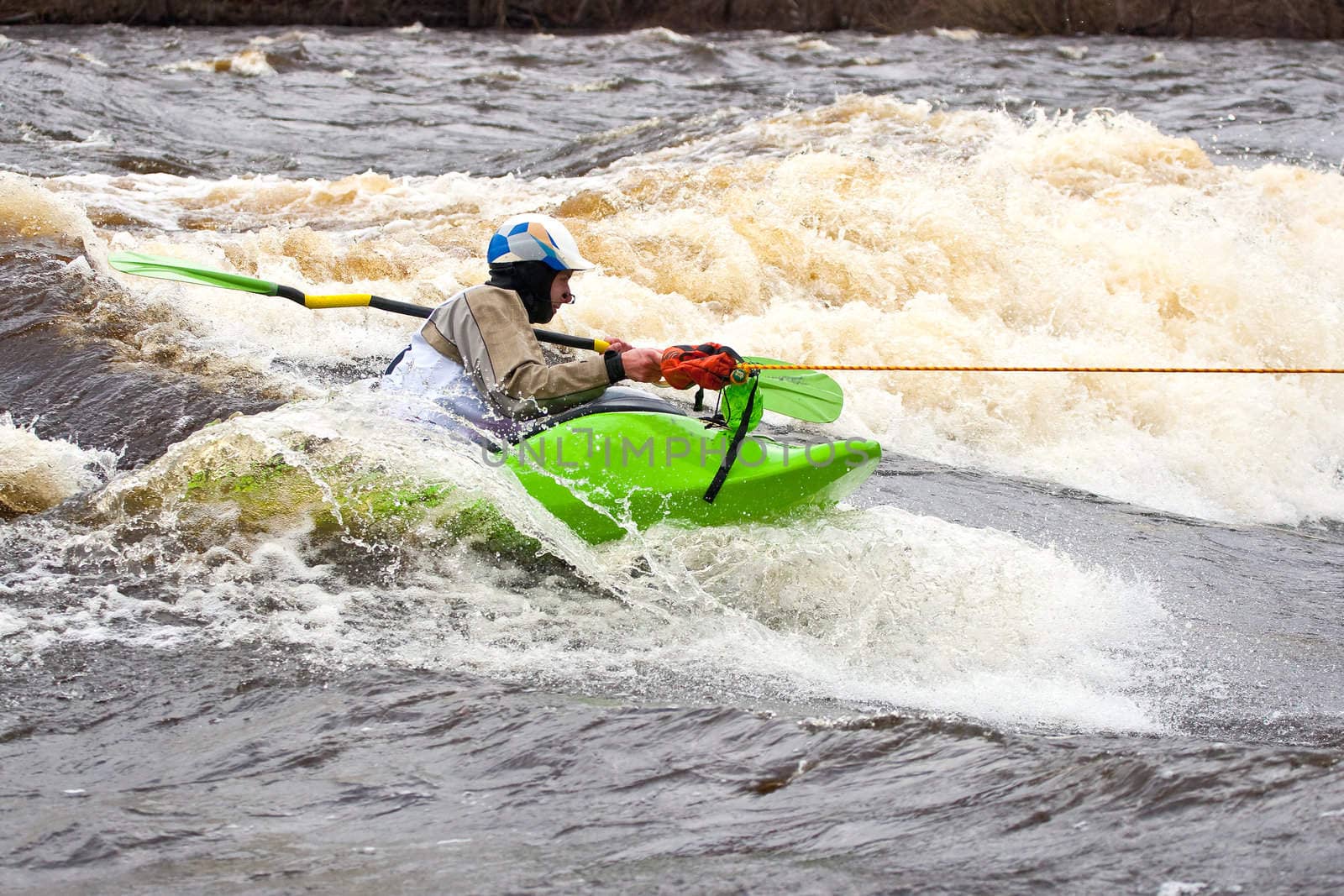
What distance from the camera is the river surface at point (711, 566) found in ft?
9.53

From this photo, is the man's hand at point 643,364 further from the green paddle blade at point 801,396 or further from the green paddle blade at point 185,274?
the green paddle blade at point 185,274

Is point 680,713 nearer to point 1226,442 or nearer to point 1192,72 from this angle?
point 1226,442

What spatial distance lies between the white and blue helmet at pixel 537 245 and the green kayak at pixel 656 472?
1.83ft

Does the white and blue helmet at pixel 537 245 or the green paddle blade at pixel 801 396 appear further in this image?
the green paddle blade at pixel 801 396

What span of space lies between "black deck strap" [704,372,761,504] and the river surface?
22cm

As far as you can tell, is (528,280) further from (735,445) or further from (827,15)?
(827,15)

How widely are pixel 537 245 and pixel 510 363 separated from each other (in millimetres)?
438

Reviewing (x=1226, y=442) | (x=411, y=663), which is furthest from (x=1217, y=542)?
(x=411, y=663)

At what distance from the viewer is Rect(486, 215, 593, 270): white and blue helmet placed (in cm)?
457

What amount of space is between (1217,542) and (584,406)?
306cm

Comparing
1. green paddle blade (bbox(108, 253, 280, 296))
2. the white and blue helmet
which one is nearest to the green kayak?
the white and blue helmet

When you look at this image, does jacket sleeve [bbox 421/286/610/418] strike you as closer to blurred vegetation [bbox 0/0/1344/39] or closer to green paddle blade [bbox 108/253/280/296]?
green paddle blade [bbox 108/253/280/296]

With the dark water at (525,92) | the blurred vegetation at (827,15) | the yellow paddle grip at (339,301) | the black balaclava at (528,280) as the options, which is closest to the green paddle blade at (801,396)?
the black balaclava at (528,280)

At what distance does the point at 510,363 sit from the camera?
14.6ft
